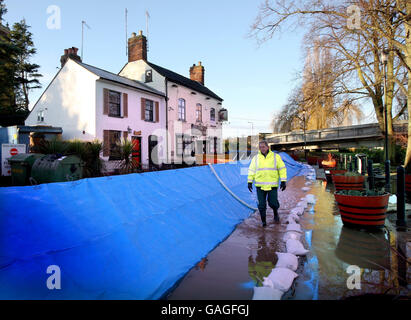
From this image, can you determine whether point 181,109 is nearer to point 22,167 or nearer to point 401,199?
point 22,167

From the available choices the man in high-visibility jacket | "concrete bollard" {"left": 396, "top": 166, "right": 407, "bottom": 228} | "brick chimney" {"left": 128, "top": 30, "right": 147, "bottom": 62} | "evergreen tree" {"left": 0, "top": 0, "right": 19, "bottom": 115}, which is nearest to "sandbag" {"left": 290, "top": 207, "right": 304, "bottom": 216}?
the man in high-visibility jacket

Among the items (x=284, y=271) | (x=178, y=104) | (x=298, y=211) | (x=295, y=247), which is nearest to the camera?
(x=284, y=271)

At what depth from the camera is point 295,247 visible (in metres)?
3.97

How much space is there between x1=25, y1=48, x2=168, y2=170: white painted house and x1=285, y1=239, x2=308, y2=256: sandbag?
39.9ft

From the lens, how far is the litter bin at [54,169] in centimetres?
823

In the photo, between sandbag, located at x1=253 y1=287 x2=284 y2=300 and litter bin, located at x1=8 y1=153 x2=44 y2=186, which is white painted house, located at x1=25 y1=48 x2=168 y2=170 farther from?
sandbag, located at x1=253 y1=287 x2=284 y2=300

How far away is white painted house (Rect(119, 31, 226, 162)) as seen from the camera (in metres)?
21.5

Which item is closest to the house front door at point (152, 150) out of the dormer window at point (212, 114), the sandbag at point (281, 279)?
the dormer window at point (212, 114)

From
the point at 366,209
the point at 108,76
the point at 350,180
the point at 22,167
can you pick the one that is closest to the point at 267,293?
the point at 366,209

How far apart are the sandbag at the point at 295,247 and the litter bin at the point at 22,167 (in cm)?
865

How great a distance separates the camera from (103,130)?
15.8 m

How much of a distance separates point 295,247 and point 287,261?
576 mm
